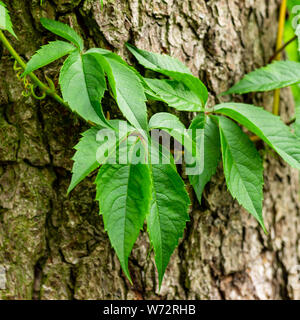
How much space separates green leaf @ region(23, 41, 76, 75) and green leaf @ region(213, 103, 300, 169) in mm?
439

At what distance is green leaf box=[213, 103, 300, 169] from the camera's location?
837 mm

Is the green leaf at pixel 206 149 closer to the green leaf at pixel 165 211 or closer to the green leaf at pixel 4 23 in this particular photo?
the green leaf at pixel 165 211

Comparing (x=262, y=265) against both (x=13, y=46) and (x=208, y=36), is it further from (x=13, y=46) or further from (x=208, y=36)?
(x=13, y=46)

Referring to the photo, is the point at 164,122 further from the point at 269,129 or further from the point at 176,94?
the point at 269,129

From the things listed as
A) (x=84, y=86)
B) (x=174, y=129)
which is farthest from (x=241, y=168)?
(x=84, y=86)

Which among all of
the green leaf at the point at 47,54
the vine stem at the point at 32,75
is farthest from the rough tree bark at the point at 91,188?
the green leaf at the point at 47,54

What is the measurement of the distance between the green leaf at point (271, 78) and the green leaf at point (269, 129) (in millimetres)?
109

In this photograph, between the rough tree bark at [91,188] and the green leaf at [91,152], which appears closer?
the green leaf at [91,152]

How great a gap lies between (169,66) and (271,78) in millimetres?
350

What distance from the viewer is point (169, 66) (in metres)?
0.90

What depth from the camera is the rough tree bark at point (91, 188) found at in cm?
91

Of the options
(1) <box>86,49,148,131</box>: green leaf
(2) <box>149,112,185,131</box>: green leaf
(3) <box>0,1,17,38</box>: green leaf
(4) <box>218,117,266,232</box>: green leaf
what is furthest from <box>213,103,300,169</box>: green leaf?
(3) <box>0,1,17,38</box>: green leaf
